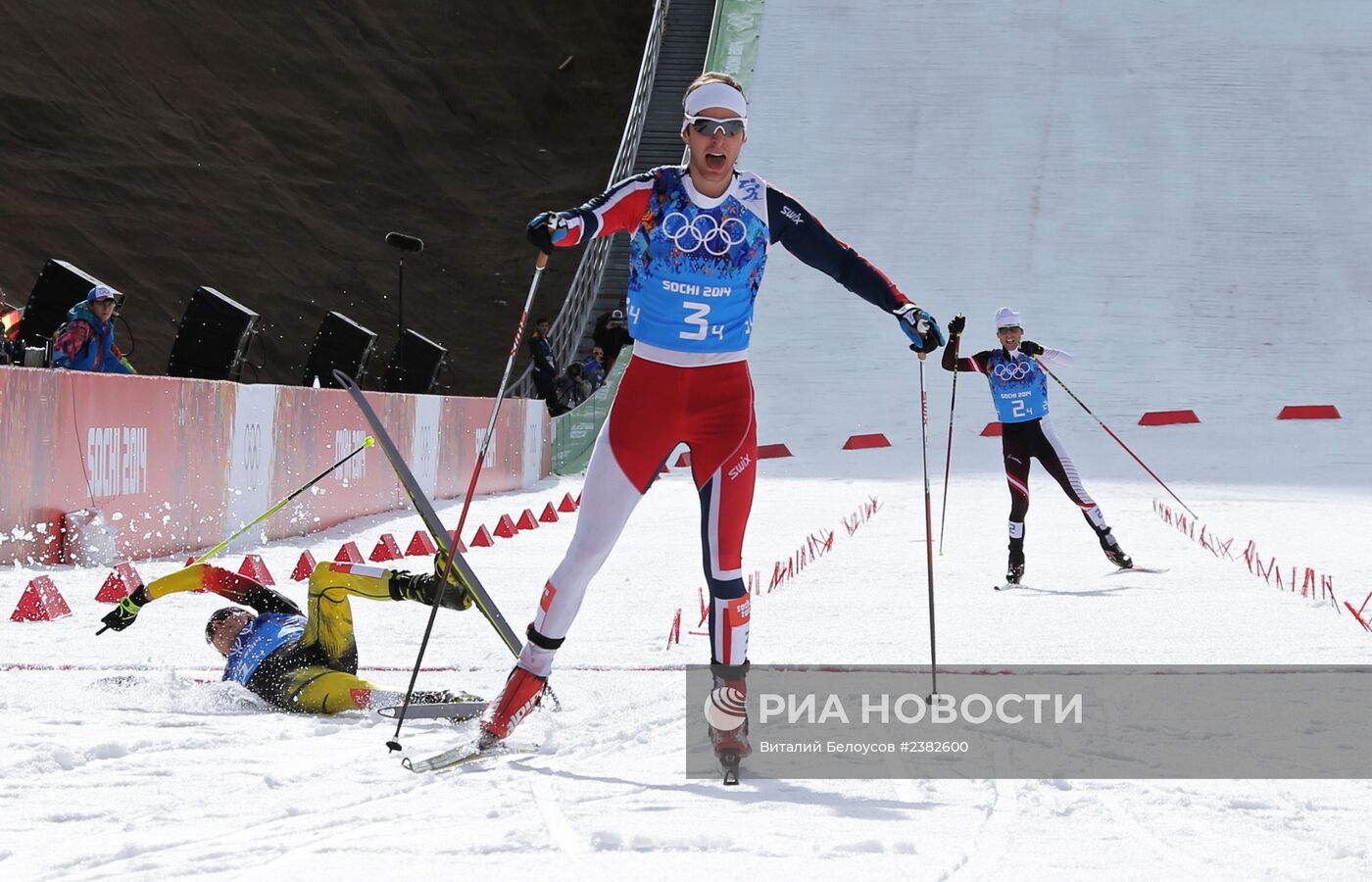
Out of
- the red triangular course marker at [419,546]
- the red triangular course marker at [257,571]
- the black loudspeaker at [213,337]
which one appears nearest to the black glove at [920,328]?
the red triangular course marker at [257,571]

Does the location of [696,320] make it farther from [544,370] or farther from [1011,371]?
[544,370]

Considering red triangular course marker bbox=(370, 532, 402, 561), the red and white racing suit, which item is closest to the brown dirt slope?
red triangular course marker bbox=(370, 532, 402, 561)

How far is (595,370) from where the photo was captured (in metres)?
20.8

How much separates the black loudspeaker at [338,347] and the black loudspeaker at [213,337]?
6.80ft

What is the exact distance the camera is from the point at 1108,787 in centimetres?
388

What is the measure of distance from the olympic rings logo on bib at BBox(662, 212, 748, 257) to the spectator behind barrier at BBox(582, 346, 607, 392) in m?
16.1

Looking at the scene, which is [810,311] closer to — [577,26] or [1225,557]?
[1225,557]

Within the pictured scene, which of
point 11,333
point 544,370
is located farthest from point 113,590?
point 544,370

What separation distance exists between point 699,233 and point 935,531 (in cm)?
841

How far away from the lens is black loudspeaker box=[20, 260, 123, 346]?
1186 centimetres

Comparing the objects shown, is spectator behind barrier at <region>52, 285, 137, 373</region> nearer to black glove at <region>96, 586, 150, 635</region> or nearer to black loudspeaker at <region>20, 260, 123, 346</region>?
black loudspeaker at <region>20, 260, 123, 346</region>

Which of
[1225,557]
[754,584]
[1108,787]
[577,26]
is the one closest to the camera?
A: [1108,787]

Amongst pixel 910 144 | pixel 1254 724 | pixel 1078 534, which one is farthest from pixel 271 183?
pixel 1254 724

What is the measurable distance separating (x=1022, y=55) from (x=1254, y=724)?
2328 cm
